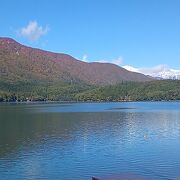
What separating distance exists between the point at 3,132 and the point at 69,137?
15.8 m

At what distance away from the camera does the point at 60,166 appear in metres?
40.9

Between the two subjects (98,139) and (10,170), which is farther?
(98,139)

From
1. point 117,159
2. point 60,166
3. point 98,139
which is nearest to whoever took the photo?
point 60,166

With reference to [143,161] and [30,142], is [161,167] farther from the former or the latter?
[30,142]

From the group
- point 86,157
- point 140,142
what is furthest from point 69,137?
point 86,157

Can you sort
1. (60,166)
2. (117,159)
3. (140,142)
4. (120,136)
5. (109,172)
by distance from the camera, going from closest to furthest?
(109,172)
(60,166)
(117,159)
(140,142)
(120,136)

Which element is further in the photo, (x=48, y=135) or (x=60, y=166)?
(x=48, y=135)

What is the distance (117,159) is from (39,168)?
9560 millimetres

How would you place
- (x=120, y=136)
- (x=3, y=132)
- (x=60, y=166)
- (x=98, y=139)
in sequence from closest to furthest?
(x=60, y=166) < (x=98, y=139) < (x=120, y=136) < (x=3, y=132)

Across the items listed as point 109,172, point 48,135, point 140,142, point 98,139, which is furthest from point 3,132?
point 109,172

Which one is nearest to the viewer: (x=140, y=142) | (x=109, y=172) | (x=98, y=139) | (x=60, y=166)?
(x=109, y=172)

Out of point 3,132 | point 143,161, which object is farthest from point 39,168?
point 3,132

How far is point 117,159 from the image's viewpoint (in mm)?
44344

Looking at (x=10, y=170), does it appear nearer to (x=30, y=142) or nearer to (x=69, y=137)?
(x=30, y=142)
